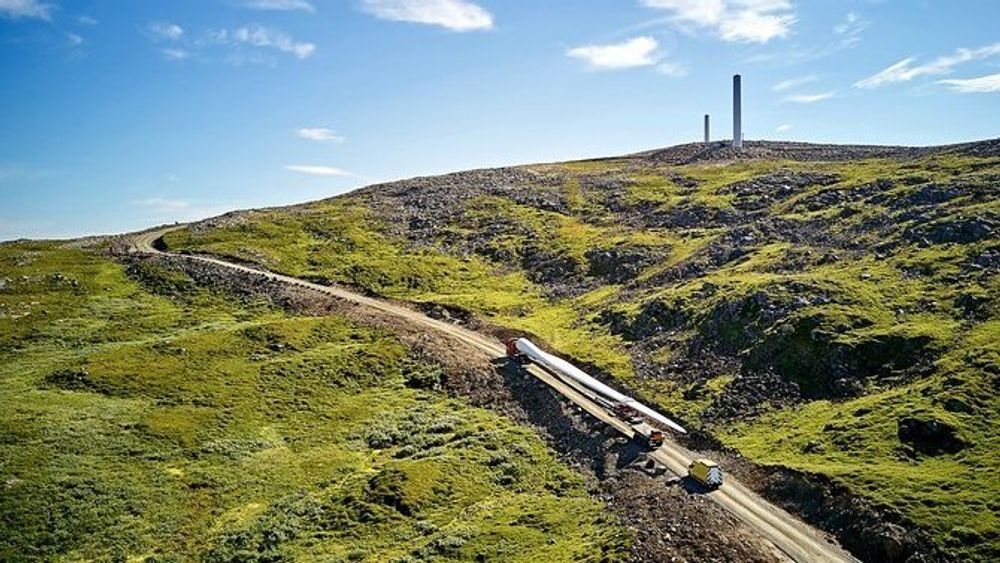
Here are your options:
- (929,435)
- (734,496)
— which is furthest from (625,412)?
(929,435)

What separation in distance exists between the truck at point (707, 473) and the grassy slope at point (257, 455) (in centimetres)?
754

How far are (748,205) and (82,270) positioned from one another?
113825 mm

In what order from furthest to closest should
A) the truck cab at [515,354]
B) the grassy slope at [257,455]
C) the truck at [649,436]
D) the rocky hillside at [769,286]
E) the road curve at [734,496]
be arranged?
the truck cab at [515,354]
the truck at [649,436]
the rocky hillside at [769,286]
the grassy slope at [257,455]
the road curve at [734,496]

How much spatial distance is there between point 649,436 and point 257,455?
32.5m

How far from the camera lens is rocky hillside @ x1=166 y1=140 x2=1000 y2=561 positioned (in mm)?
45688

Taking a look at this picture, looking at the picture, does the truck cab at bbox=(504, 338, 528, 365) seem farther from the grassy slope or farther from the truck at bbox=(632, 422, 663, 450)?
the truck at bbox=(632, 422, 663, 450)

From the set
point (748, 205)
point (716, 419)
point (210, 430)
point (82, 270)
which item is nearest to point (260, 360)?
point (210, 430)

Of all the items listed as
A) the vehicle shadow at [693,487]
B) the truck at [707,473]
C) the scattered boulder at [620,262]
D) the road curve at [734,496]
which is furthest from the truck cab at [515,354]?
the scattered boulder at [620,262]

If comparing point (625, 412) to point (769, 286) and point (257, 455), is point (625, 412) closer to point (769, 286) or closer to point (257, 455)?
point (769, 286)

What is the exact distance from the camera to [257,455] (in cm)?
5503

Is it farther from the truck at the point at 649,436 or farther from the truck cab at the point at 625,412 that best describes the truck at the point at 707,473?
the truck cab at the point at 625,412

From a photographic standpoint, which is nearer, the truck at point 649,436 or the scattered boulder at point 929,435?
the scattered boulder at point 929,435

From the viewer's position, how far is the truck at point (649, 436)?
171 feet

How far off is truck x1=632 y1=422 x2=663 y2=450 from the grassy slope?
6.67m
